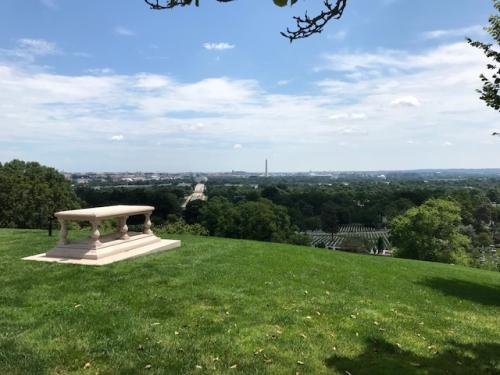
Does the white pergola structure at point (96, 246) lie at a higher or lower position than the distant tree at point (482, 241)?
higher

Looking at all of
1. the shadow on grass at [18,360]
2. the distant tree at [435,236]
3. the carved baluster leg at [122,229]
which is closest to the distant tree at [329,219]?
the distant tree at [435,236]

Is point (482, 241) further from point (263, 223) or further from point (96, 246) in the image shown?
point (96, 246)

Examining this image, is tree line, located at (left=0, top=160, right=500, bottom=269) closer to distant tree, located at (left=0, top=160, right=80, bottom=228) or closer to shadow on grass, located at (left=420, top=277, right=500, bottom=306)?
distant tree, located at (left=0, top=160, right=80, bottom=228)

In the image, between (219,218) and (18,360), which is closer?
(18,360)

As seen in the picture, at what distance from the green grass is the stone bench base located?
1.83ft

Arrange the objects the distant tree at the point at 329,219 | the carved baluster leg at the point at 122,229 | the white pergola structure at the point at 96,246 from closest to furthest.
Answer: the white pergola structure at the point at 96,246 → the carved baluster leg at the point at 122,229 → the distant tree at the point at 329,219

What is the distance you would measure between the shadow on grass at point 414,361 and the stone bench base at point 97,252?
7.20 m

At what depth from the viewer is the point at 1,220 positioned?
42125 millimetres

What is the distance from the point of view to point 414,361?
21.3 feet

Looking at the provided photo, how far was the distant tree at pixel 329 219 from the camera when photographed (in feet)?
479

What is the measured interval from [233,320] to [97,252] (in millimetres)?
5825

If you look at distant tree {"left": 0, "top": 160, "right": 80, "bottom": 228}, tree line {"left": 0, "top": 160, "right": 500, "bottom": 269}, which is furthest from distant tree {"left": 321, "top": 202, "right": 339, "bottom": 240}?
distant tree {"left": 0, "top": 160, "right": 80, "bottom": 228}

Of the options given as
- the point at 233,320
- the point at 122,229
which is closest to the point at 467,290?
the point at 233,320

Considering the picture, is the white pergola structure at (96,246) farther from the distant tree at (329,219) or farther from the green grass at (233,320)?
the distant tree at (329,219)
